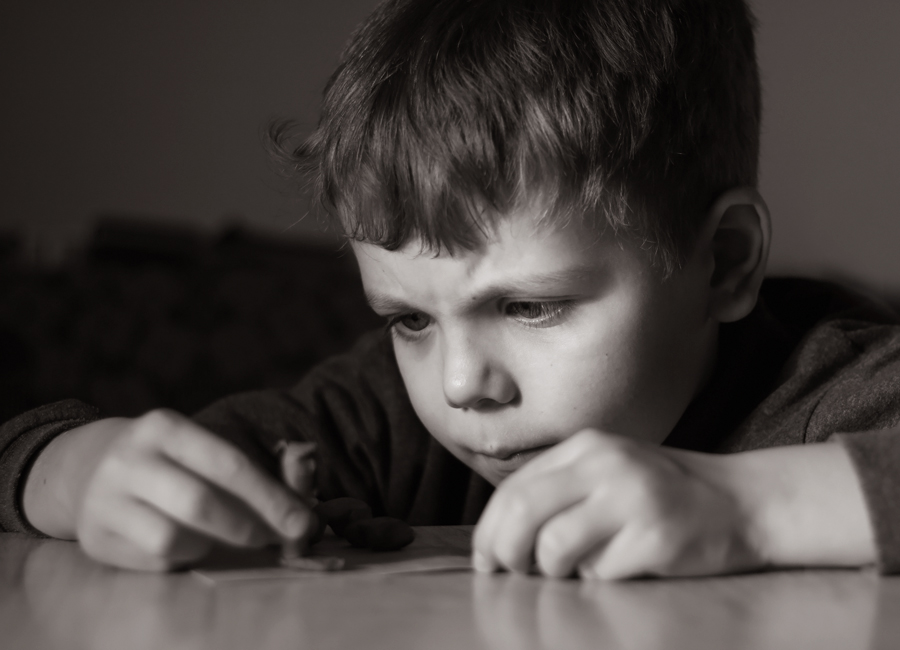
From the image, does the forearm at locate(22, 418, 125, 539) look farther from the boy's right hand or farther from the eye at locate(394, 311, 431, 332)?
the eye at locate(394, 311, 431, 332)

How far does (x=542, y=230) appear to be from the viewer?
0.69 m

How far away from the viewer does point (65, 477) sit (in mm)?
674

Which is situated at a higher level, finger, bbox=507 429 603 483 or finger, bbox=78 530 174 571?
finger, bbox=507 429 603 483

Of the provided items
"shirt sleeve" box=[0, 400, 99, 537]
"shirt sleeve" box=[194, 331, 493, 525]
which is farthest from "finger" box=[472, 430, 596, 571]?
"shirt sleeve" box=[194, 331, 493, 525]

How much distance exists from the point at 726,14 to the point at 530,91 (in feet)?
0.79

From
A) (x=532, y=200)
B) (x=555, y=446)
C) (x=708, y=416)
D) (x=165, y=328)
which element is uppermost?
(x=532, y=200)

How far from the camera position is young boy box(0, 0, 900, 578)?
0.51m

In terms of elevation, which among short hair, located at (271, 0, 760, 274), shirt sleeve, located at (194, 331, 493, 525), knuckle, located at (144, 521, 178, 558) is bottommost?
shirt sleeve, located at (194, 331, 493, 525)

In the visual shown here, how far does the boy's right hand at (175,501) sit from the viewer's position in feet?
1.65

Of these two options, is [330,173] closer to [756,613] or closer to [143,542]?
[143,542]

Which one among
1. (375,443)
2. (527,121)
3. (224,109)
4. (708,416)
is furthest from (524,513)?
(224,109)

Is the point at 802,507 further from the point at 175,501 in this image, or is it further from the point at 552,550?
the point at 175,501

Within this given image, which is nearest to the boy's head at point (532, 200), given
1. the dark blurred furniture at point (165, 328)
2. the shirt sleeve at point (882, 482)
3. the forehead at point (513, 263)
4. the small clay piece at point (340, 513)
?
the forehead at point (513, 263)

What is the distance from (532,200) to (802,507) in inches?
10.8
